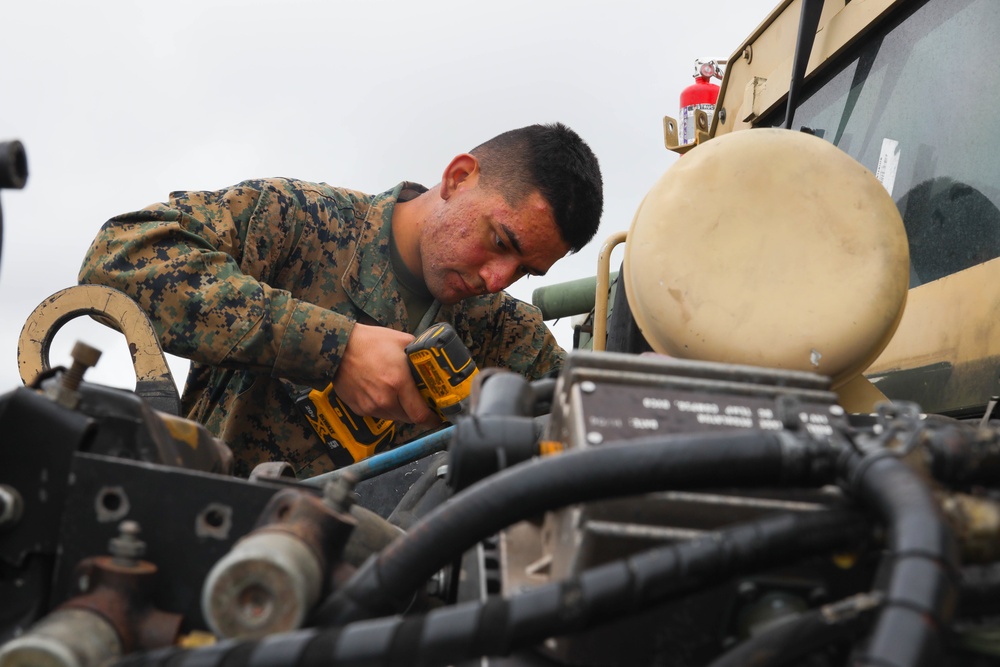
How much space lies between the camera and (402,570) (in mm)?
721

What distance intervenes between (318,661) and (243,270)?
8.18ft

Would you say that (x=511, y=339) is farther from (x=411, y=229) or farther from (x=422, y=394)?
(x=422, y=394)

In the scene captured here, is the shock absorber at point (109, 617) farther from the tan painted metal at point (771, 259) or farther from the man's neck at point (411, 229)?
the man's neck at point (411, 229)

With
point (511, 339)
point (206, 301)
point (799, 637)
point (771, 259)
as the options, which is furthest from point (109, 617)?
point (511, 339)

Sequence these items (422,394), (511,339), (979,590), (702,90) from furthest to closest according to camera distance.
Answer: (702,90) → (511,339) → (422,394) → (979,590)

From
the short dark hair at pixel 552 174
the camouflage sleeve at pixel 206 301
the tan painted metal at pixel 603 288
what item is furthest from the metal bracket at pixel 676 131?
the camouflage sleeve at pixel 206 301

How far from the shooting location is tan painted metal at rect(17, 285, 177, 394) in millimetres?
1940

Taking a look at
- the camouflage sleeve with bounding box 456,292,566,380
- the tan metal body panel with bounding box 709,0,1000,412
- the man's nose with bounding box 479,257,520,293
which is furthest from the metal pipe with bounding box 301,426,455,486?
the camouflage sleeve with bounding box 456,292,566,380

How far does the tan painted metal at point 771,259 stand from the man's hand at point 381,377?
1211 millimetres

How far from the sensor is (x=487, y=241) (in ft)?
10.3

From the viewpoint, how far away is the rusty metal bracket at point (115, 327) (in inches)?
76.4

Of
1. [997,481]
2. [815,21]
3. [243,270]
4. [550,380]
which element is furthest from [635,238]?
[243,270]

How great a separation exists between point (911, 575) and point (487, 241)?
8.72 feet

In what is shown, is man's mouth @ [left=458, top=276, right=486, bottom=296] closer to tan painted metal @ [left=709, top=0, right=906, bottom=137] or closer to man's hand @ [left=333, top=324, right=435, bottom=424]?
man's hand @ [left=333, top=324, right=435, bottom=424]
